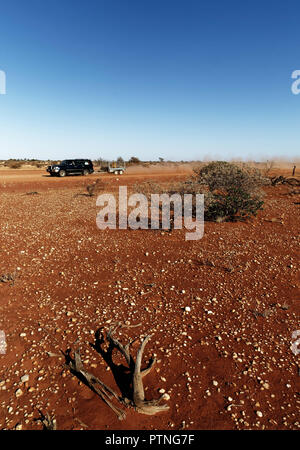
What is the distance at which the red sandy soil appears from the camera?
2.78 m

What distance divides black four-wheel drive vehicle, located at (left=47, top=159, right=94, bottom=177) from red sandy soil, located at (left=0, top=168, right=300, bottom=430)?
57.5ft

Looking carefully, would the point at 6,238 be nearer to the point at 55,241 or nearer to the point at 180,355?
the point at 55,241

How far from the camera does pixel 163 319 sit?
4.20m

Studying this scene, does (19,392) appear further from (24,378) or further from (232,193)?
(232,193)

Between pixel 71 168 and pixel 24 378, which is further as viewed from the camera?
pixel 71 168

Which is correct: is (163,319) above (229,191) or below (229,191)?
below

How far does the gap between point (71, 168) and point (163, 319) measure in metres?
23.5

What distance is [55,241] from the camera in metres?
7.44

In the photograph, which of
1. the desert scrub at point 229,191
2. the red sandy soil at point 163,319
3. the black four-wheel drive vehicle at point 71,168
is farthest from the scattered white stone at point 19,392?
the black four-wheel drive vehicle at point 71,168

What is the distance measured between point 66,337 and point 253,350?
2.78 m

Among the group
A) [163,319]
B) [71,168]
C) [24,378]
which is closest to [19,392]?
[24,378]

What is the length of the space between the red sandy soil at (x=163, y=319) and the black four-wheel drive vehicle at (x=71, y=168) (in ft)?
57.5

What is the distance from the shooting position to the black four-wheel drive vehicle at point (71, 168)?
24.4 metres
